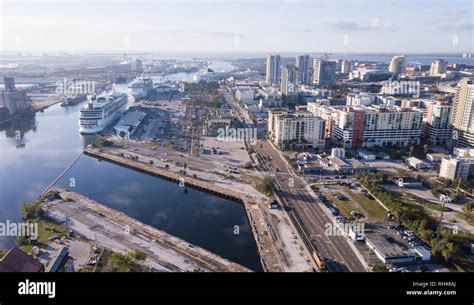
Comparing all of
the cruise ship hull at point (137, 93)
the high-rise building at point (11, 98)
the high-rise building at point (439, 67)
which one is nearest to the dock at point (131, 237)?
the high-rise building at point (11, 98)

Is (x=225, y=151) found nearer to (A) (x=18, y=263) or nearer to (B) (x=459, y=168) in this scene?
(B) (x=459, y=168)

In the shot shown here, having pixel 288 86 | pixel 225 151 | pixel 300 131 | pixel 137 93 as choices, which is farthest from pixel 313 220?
pixel 137 93
